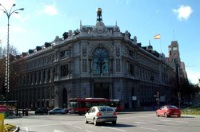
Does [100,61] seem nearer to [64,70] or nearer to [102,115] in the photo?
[64,70]

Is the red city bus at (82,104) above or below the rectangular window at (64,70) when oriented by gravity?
below

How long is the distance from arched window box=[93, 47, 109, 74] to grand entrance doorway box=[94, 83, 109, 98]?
2.91 meters

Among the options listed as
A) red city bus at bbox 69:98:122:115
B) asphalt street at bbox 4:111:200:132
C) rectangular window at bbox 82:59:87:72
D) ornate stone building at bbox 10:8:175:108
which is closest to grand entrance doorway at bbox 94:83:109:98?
ornate stone building at bbox 10:8:175:108

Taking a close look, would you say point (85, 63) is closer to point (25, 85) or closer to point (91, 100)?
point (91, 100)

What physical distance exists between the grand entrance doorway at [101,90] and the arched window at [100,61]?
9.53 ft

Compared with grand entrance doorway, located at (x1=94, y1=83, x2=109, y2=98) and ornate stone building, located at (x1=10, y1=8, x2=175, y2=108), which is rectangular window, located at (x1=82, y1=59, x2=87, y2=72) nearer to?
ornate stone building, located at (x1=10, y1=8, x2=175, y2=108)

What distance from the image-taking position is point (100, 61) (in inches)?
2805

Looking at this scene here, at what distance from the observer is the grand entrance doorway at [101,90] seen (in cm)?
6994

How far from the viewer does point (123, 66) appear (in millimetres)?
72000

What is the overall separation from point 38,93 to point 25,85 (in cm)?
988

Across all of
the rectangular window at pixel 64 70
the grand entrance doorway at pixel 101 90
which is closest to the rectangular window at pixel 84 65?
the grand entrance doorway at pixel 101 90

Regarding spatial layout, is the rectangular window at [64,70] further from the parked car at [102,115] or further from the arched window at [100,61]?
the parked car at [102,115]

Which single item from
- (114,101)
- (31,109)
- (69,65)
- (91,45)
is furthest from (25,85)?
(114,101)

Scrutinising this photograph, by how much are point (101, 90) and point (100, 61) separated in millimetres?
6503
